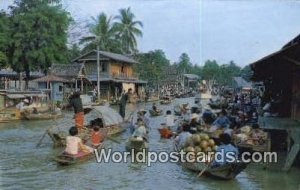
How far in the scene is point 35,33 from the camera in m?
41.2

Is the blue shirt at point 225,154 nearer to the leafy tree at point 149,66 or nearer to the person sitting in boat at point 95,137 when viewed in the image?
the person sitting in boat at point 95,137

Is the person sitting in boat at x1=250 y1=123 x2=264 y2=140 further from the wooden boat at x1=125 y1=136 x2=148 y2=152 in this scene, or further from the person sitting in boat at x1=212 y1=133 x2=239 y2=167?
the wooden boat at x1=125 y1=136 x2=148 y2=152

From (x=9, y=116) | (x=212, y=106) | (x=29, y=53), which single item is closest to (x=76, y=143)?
(x=9, y=116)

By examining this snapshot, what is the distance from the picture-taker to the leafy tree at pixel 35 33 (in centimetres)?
4109

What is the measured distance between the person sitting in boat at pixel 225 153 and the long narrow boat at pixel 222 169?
0.40 feet

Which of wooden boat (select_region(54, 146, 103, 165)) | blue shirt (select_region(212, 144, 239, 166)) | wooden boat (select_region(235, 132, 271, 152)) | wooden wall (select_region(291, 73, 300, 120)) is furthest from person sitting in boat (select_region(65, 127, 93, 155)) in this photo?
wooden wall (select_region(291, 73, 300, 120))

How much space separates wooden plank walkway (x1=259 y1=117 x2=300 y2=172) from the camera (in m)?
12.4

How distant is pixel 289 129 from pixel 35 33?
31.9 metres

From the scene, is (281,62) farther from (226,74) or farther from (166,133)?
(226,74)

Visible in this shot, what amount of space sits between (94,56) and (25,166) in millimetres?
36184

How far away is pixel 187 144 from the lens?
13.0m

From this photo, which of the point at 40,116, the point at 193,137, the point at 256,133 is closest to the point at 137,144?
the point at 193,137

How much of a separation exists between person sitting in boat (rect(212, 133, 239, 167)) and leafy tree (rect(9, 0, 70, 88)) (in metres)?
32.2

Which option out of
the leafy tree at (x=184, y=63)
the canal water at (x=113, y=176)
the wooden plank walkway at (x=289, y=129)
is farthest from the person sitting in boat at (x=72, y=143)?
the leafy tree at (x=184, y=63)
